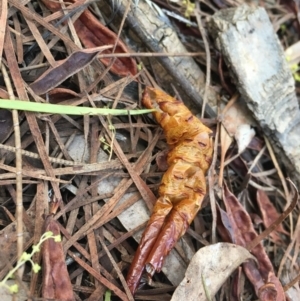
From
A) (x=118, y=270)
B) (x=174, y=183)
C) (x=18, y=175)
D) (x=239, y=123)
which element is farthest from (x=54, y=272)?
(x=239, y=123)

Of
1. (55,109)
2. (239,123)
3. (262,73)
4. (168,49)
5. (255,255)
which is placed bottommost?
(255,255)

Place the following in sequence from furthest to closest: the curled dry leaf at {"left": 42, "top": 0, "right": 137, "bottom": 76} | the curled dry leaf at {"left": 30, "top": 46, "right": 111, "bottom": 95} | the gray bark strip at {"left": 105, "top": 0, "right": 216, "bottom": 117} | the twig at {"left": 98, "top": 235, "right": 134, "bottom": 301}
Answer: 1. the gray bark strip at {"left": 105, "top": 0, "right": 216, "bottom": 117}
2. the curled dry leaf at {"left": 42, "top": 0, "right": 137, "bottom": 76}
3. the curled dry leaf at {"left": 30, "top": 46, "right": 111, "bottom": 95}
4. the twig at {"left": 98, "top": 235, "right": 134, "bottom": 301}

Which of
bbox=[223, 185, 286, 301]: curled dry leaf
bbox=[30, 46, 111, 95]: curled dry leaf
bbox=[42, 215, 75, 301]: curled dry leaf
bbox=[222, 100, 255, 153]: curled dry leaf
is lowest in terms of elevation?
bbox=[223, 185, 286, 301]: curled dry leaf

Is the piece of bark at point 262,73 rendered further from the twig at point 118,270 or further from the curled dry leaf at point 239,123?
the twig at point 118,270

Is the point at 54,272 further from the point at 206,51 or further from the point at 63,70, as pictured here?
the point at 206,51

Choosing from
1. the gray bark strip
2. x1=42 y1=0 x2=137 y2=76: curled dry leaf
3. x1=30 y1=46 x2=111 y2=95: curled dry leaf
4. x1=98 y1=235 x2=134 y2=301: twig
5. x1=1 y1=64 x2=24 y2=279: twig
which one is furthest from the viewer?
the gray bark strip

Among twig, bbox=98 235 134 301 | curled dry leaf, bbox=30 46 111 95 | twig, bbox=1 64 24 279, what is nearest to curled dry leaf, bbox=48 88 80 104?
curled dry leaf, bbox=30 46 111 95

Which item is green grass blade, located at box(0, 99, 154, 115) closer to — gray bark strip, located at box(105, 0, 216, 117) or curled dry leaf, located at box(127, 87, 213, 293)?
curled dry leaf, located at box(127, 87, 213, 293)
